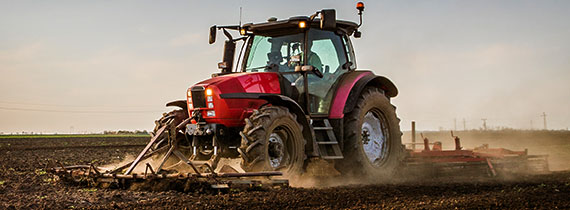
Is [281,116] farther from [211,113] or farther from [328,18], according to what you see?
[328,18]

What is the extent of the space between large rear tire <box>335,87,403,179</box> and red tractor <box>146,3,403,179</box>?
17 mm

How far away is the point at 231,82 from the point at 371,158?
3.03 m

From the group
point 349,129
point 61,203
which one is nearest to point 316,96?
point 349,129

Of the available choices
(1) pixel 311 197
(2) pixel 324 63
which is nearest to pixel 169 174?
(1) pixel 311 197

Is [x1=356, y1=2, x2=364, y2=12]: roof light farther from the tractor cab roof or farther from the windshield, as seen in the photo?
the windshield

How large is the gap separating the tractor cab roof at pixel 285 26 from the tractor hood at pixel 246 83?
82cm

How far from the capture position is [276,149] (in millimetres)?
7379

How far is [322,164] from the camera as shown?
8.20 m

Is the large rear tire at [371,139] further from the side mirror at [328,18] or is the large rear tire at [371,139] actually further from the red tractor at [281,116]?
the side mirror at [328,18]

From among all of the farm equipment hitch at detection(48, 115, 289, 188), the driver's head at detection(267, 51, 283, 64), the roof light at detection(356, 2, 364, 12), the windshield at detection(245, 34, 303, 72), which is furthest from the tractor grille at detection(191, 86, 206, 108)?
the roof light at detection(356, 2, 364, 12)

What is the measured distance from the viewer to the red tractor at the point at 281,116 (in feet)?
23.7

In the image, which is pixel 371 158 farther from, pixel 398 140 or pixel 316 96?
pixel 316 96

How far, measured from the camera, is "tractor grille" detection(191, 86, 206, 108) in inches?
304

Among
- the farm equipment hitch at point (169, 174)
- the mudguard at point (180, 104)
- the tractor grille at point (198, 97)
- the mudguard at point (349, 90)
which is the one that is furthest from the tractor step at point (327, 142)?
the mudguard at point (180, 104)
